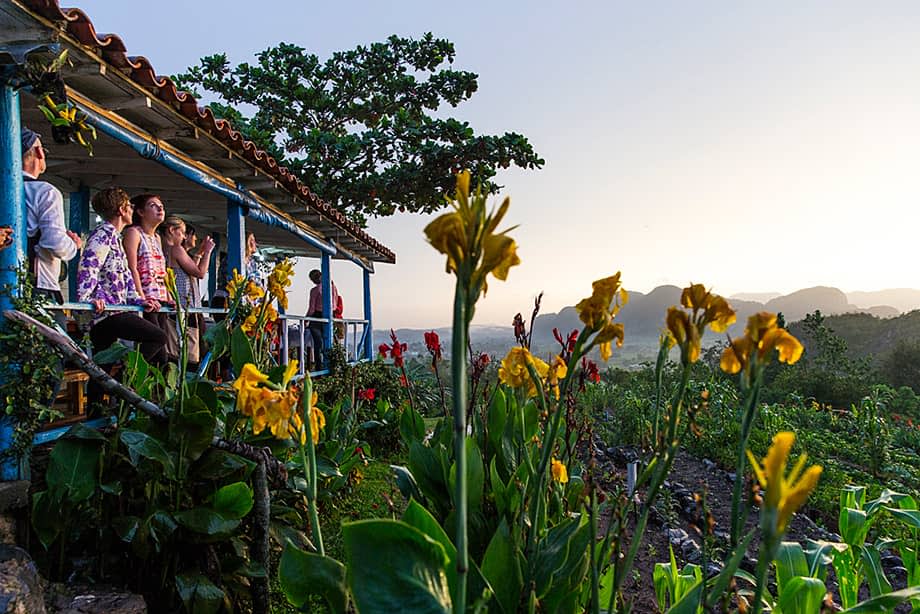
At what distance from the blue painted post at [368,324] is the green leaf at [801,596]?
8844 millimetres

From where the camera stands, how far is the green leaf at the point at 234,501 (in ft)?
7.01

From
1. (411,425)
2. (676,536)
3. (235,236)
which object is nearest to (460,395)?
(411,425)

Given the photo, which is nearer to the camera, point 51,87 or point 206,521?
point 206,521

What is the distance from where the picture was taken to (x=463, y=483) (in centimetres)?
60

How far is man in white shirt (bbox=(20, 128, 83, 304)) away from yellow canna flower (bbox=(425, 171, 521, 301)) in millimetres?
2838

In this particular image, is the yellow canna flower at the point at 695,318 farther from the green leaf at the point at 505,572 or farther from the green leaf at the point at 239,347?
the green leaf at the point at 239,347

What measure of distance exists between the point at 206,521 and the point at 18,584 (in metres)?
0.54

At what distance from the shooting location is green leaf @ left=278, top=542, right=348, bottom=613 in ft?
2.97

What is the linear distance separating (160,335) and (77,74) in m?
1.38

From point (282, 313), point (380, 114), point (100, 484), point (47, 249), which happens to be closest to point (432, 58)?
point (380, 114)

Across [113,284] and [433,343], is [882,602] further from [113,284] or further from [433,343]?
[113,284]

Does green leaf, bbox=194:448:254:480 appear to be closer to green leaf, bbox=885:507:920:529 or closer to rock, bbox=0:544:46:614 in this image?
rock, bbox=0:544:46:614

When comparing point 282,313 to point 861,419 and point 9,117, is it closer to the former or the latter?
point 9,117

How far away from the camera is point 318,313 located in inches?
309
